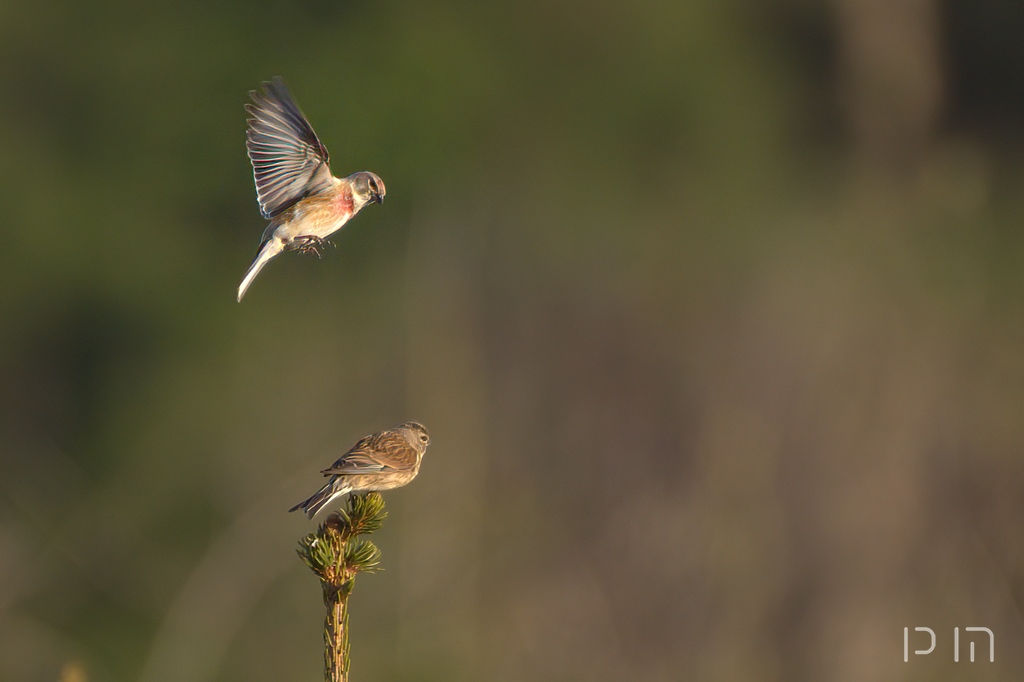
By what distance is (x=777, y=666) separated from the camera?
737 cm

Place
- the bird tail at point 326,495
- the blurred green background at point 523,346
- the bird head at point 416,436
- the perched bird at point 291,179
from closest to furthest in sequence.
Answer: the perched bird at point 291,179, the bird tail at point 326,495, the bird head at point 416,436, the blurred green background at point 523,346

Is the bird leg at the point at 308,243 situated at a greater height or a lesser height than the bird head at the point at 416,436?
lesser

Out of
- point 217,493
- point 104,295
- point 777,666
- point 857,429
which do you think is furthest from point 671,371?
point 104,295

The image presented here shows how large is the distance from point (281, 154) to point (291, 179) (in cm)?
5

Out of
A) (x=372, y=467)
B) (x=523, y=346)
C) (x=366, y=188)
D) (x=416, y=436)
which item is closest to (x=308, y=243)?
(x=366, y=188)

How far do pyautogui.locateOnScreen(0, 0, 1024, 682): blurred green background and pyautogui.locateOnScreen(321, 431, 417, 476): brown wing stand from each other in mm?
5228

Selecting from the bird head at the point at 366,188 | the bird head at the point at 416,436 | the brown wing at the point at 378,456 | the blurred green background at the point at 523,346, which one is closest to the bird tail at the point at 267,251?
the bird head at the point at 366,188

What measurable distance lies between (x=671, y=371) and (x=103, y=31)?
6804 millimetres

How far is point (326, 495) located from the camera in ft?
6.96

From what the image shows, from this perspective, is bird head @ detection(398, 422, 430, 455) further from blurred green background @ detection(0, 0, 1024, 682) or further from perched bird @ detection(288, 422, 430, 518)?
blurred green background @ detection(0, 0, 1024, 682)

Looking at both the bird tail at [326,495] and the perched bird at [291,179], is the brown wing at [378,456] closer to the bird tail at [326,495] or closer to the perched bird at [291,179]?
the bird tail at [326,495]

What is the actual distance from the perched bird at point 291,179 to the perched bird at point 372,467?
0.49 metres

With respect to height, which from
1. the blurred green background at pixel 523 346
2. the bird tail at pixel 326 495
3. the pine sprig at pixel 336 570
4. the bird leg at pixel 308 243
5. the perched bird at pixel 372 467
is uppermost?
the blurred green background at pixel 523 346

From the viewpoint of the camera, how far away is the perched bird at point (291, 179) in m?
1.74
